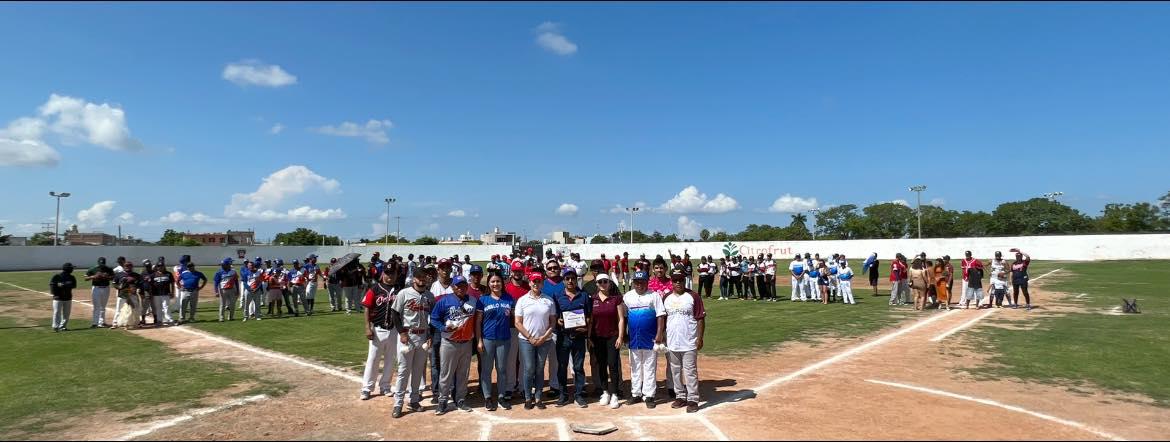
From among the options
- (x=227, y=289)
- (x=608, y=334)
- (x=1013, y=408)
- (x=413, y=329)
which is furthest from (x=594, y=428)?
(x=227, y=289)

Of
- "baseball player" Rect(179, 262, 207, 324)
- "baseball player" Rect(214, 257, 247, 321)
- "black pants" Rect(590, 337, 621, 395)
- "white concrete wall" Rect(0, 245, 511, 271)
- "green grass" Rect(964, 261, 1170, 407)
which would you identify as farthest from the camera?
"white concrete wall" Rect(0, 245, 511, 271)

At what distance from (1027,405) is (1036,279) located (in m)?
26.2

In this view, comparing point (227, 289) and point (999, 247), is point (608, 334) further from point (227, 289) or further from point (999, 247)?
point (999, 247)

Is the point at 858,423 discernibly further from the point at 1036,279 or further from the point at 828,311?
the point at 1036,279

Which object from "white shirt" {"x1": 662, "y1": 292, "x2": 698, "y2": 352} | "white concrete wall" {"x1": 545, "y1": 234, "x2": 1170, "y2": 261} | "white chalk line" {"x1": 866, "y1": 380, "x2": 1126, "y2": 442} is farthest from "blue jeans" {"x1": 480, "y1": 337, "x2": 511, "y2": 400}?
"white concrete wall" {"x1": 545, "y1": 234, "x2": 1170, "y2": 261}

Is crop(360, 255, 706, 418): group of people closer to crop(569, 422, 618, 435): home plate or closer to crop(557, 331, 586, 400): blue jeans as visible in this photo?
crop(557, 331, 586, 400): blue jeans

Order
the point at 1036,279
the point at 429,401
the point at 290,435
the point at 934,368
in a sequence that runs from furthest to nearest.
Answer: the point at 1036,279
the point at 934,368
the point at 429,401
the point at 290,435

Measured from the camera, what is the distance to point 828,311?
17.1m

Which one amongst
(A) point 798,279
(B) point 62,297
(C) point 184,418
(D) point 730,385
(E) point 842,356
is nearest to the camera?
(C) point 184,418

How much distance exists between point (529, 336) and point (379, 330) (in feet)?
6.48

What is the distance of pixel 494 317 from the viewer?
734 centimetres

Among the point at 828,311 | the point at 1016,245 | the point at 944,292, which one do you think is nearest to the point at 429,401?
the point at 828,311

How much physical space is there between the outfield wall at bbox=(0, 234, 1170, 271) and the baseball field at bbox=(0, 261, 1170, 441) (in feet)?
91.4

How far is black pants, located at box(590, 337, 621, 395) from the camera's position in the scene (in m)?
7.36
